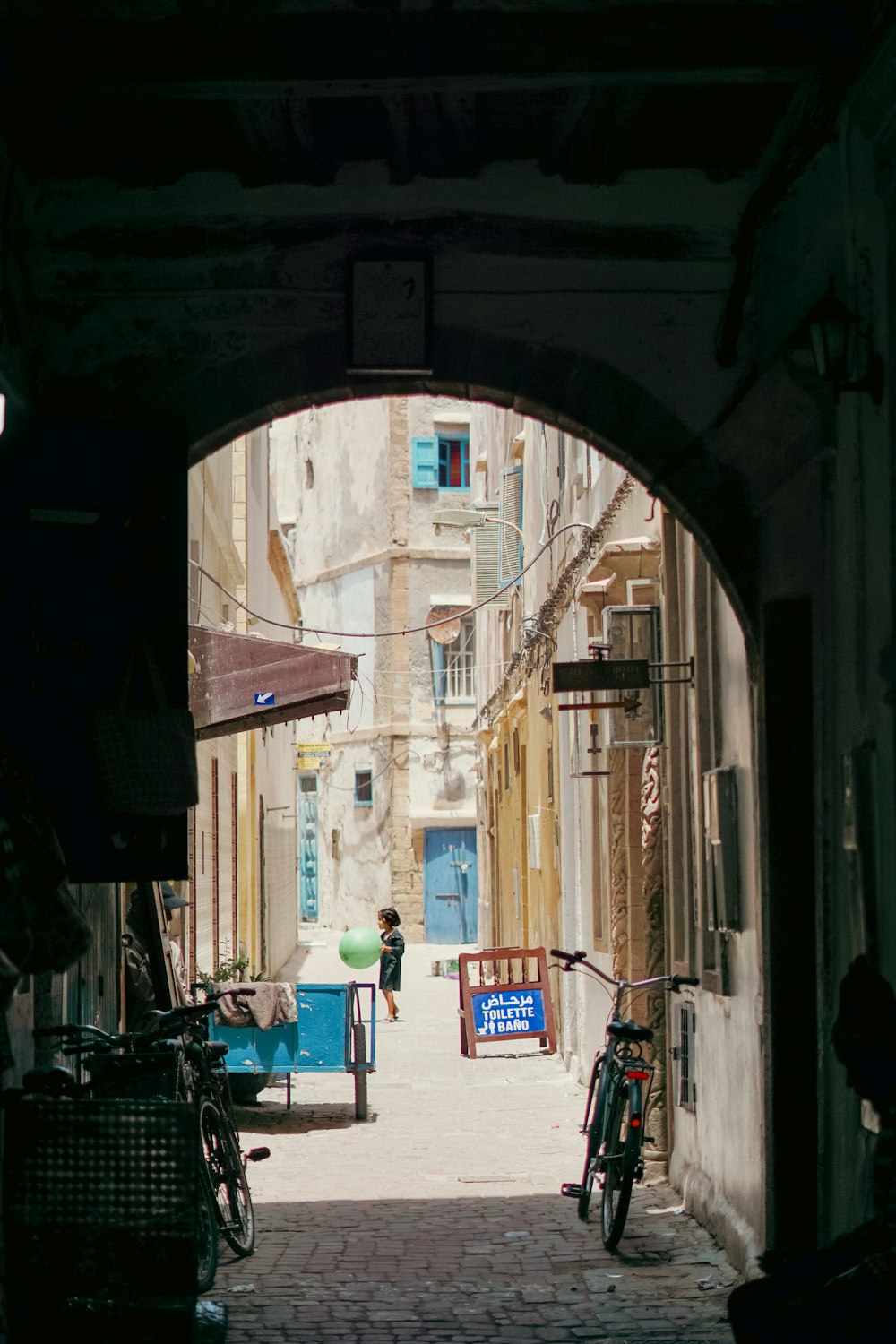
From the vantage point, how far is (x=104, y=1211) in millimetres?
4840

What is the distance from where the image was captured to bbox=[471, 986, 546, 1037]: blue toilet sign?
15.0 meters

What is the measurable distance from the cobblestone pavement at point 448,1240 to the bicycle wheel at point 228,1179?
0.43 feet

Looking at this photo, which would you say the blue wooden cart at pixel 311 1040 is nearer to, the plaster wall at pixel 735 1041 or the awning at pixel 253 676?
the awning at pixel 253 676

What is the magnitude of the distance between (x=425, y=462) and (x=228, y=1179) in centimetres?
3032

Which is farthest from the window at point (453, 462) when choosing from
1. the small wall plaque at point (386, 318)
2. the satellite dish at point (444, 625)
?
the small wall plaque at point (386, 318)

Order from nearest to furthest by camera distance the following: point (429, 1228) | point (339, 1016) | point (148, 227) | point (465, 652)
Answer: point (148, 227) → point (429, 1228) → point (339, 1016) → point (465, 652)

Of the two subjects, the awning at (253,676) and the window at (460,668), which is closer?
the awning at (253,676)

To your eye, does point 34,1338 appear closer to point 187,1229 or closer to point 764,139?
point 187,1229

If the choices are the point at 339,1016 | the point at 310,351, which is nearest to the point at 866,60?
the point at 310,351

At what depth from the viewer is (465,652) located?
38250 millimetres

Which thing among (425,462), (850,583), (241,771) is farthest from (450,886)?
(850,583)

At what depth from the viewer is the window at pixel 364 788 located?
127ft

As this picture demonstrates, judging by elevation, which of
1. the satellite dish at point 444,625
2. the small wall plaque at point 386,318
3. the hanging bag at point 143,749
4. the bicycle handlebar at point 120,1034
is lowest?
the bicycle handlebar at point 120,1034

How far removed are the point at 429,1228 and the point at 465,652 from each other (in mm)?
29846
